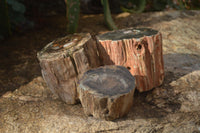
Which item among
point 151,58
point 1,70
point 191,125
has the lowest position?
point 191,125

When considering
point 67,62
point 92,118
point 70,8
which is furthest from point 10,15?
point 92,118

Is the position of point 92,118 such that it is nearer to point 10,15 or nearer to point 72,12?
point 72,12

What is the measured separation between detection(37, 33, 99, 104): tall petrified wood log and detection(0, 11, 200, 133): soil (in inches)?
5.9

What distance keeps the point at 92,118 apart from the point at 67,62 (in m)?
0.46

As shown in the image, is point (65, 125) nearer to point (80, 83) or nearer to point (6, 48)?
point (80, 83)

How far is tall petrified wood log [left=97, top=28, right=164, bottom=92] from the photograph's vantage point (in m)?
1.93

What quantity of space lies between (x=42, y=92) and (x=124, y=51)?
852 millimetres

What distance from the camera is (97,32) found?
343 centimetres

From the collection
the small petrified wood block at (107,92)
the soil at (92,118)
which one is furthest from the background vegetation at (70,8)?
the small petrified wood block at (107,92)

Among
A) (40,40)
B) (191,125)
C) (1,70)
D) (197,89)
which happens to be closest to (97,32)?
(40,40)

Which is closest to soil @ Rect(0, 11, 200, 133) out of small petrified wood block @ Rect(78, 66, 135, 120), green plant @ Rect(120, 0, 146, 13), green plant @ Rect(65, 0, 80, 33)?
small petrified wood block @ Rect(78, 66, 135, 120)

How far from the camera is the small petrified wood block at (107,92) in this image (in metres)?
1.61

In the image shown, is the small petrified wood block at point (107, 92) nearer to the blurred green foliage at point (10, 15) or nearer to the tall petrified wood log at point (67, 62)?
the tall petrified wood log at point (67, 62)

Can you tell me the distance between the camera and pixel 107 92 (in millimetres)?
1621
